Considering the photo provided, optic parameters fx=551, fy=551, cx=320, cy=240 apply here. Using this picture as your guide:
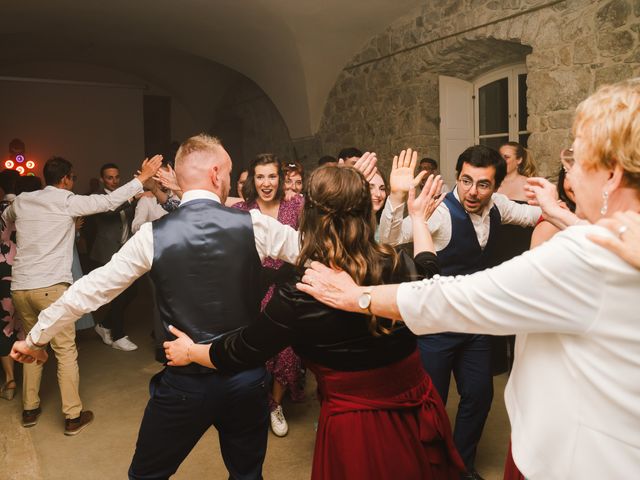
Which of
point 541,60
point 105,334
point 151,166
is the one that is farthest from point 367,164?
point 105,334

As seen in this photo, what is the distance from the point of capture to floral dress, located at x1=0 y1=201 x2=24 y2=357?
388 cm

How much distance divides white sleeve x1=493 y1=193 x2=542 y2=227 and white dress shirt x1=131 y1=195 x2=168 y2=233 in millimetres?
2867

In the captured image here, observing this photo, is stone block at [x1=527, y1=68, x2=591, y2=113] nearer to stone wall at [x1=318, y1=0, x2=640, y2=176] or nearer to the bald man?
stone wall at [x1=318, y1=0, x2=640, y2=176]

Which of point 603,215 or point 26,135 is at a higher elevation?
point 26,135

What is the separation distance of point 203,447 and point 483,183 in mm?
2174

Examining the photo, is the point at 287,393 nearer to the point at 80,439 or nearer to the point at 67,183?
the point at 80,439

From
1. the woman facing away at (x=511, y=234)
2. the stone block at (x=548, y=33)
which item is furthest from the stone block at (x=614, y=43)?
the woman facing away at (x=511, y=234)

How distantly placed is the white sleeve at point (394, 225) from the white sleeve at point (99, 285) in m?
1.09

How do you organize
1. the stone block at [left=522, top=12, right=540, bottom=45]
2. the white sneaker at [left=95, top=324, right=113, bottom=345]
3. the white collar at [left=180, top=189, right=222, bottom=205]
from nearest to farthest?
1. the white collar at [left=180, top=189, right=222, bottom=205]
2. the stone block at [left=522, top=12, right=540, bottom=45]
3. the white sneaker at [left=95, top=324, right=113, bottom=345]

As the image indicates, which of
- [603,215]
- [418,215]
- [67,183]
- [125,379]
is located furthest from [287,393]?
[603,215]

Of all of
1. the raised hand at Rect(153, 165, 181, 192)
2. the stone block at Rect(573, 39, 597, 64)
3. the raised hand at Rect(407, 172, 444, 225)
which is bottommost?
the raised hand at Rect(407, 172, 444, 225)

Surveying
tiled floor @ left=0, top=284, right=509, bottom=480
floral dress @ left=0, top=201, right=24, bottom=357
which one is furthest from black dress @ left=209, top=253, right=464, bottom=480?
floral dress @ left=0, top=201, right=24, bottom=357

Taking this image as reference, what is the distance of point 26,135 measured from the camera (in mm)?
11250

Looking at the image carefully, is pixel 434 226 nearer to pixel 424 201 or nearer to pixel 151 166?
pixel 424 201
